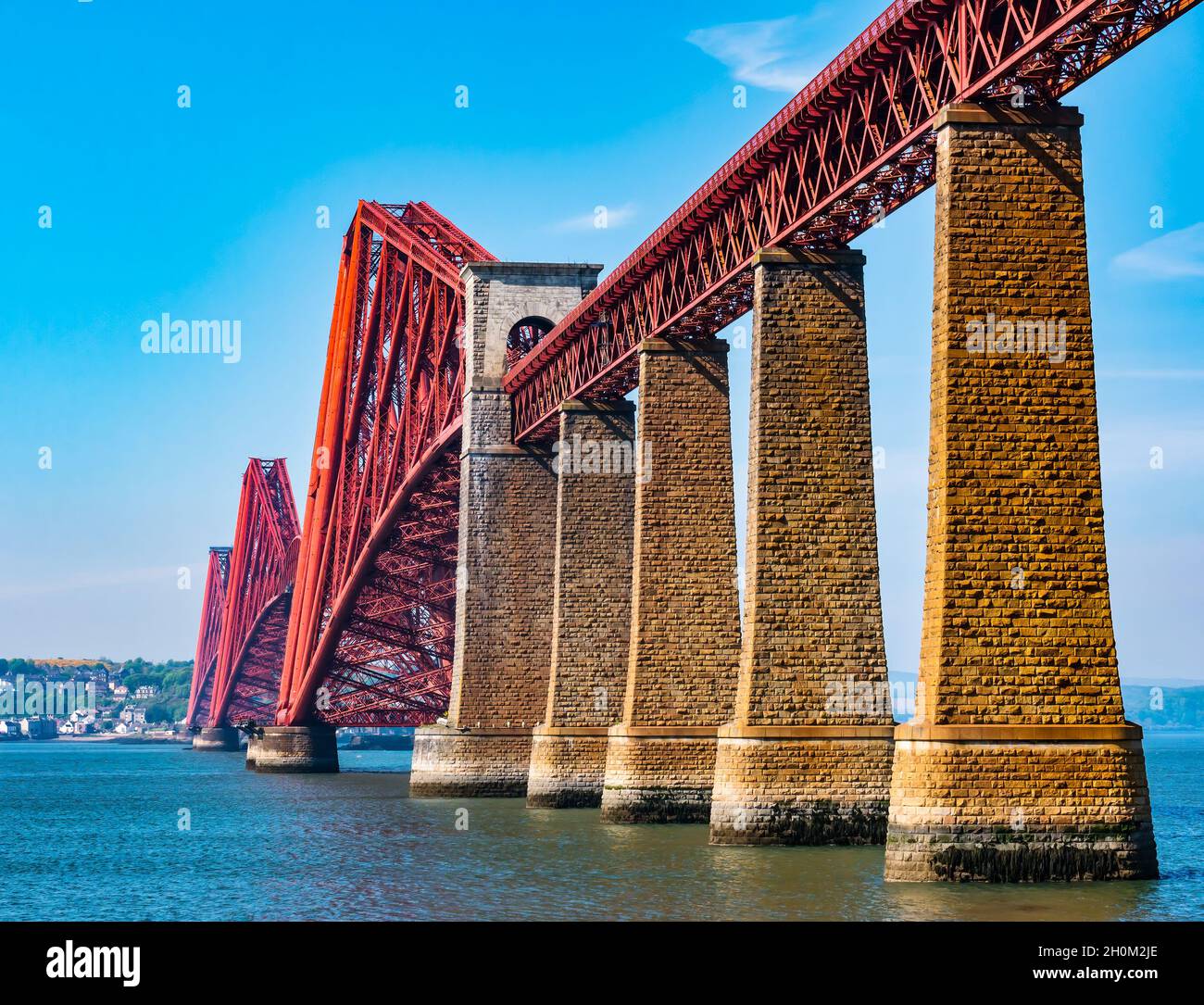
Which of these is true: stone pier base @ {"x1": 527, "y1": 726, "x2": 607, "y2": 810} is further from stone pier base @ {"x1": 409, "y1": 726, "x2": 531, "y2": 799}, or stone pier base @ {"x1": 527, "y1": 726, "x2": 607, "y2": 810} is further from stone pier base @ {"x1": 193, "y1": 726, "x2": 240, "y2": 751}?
stone pier base @ {"x1": 193, "y1": 726, "x2": 240, "y2": 751}

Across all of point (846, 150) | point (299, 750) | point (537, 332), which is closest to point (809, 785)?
point (846, 150)

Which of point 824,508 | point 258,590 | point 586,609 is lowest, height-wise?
point 586,609

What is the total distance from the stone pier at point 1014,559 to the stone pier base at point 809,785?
9.01 m

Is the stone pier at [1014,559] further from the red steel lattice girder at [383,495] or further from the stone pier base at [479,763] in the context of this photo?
the red steel lattice girder at [383,495]

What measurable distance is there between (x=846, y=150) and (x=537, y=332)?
37158 millimetres

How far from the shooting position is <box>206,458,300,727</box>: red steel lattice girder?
142625 millimetres

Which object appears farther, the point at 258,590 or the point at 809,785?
the point at 258,590

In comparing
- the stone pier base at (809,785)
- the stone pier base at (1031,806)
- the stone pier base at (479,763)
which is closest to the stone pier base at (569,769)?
the stone pier base at (479,763)

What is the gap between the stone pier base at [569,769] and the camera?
5744cm

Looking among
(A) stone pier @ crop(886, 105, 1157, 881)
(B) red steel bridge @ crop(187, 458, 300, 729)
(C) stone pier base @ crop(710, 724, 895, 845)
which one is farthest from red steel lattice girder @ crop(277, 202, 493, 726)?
(A) stone pier @ crop(886, 105, 1157, 881)

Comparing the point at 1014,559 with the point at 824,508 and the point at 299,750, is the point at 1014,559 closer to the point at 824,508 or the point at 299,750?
the point at 824,508

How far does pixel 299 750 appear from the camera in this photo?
98500 mm
